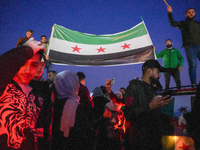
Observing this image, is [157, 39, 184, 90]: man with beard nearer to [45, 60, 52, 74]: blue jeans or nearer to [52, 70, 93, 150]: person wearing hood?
[45, 60, 52, 74]: blue jeans

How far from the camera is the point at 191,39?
5039 mm

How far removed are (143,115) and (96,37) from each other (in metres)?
5.86

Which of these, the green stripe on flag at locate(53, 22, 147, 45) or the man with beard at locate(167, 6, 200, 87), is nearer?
the man with beard at locate(167, 6, 200, 87)

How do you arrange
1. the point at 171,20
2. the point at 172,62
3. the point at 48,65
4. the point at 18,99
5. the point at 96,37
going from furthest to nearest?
the point at 96,37 < the point at 48,65 < the point at 172,62 < the point at 171,20 < the point at 18,99

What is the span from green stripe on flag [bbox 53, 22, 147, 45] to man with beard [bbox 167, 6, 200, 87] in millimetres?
2045

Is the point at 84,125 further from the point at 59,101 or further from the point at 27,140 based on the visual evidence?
the point at 27,140

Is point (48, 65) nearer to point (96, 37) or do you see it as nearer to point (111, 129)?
point (96, 37)

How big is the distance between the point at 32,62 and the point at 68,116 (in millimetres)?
847

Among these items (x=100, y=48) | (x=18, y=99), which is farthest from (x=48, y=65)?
(x=18, y=99)

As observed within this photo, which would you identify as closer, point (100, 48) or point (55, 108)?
point (55, 108)

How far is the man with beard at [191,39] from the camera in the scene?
195 inches

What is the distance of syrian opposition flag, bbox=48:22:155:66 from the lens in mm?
6664

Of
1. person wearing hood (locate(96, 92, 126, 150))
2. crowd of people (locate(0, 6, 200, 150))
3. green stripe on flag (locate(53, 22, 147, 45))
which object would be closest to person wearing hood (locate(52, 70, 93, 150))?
crowd of people (locate(0, 6, 200, 150))

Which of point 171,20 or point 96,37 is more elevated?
point 96,37
